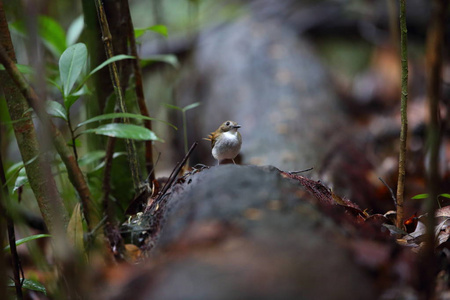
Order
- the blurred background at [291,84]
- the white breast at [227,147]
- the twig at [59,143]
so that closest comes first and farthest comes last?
the twig at [59,143]
the white breast at [227,147]
the blurred background at [291,84]

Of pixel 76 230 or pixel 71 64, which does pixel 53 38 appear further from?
pixel 76 230

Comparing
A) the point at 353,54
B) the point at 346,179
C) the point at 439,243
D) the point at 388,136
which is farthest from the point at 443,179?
the point at 353,54

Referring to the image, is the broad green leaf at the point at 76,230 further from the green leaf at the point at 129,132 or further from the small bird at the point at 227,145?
the small bird at the point at 227,145

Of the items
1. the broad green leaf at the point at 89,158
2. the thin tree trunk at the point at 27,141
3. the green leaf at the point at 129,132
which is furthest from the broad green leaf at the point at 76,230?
the broad green leaf at the point at 89,158

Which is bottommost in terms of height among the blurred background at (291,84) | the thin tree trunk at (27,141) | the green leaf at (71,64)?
the blurred background at (291,84)

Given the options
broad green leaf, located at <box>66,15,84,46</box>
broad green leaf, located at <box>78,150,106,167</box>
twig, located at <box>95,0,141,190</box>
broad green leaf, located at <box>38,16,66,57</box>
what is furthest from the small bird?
broad green leaf, located at <box>38,16,66,57</box>

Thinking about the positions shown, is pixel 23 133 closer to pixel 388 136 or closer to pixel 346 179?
pixel 346 179
